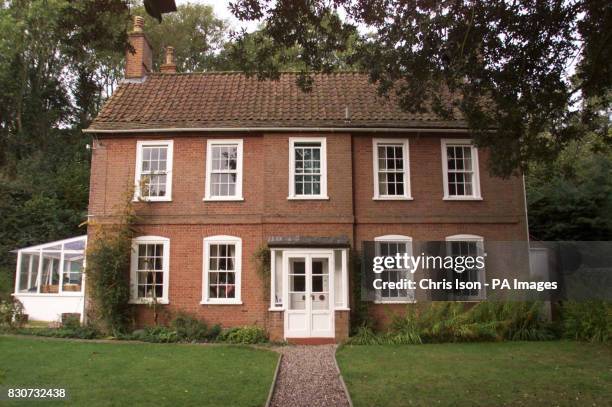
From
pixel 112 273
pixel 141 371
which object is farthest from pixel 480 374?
pixel 112 273

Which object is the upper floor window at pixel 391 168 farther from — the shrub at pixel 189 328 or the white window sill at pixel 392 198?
the shrub at pixel 189 328

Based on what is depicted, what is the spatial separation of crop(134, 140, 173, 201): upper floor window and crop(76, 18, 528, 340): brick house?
0.04 meters

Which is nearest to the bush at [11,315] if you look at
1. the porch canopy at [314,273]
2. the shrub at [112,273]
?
the shrub at [112,273]

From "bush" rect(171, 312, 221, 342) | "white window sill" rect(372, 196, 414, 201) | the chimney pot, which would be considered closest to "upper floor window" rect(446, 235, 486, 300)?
"white window sill" rect(372, 196, 414, 201)

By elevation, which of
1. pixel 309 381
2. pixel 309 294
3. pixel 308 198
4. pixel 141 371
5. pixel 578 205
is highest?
pixel 578 205

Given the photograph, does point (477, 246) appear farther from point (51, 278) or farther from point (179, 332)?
point (51, 278)

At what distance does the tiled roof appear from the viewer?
16.7 meters

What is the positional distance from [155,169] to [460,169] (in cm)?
1039

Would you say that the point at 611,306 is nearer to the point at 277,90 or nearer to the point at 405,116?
the point at 405,116

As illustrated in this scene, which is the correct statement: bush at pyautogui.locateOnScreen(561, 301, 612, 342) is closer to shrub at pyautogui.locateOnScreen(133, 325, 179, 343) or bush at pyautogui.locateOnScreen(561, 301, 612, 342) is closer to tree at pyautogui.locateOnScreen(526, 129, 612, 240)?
tree at pyautogui.locateOnScreen(526, 129, 612, 240)

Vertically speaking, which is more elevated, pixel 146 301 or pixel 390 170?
pixel 390 170

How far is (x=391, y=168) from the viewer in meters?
16.9

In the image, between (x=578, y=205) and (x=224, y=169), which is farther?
(x=578, y=205)

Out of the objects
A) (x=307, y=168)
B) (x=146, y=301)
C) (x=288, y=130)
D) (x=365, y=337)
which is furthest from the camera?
(x=307, y=168)
